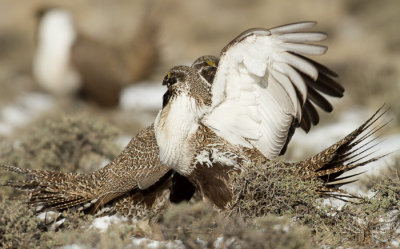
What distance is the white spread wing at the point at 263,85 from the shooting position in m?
3.48

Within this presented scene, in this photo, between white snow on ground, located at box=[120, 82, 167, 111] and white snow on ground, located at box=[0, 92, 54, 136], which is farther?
white snow on ground, located at box=[120, 82, 167, 111]

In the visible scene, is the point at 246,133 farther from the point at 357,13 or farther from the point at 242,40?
the point at 357,13

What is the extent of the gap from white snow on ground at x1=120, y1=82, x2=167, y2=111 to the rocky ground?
2cm

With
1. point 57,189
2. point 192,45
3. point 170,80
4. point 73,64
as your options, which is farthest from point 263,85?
point 192,45

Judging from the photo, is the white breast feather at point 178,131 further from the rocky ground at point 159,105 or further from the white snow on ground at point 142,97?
the white snow on ground at point 142,97

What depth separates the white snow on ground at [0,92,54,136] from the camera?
333 inches

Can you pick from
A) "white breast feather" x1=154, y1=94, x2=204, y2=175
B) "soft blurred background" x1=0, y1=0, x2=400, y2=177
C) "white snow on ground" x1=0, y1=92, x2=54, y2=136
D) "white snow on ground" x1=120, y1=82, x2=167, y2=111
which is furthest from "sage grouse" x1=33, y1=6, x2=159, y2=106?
"white breast feather" x1=154, y1=94, x2=204, y2=175

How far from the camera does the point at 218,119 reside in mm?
3680

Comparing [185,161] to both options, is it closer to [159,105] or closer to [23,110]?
[159,105]

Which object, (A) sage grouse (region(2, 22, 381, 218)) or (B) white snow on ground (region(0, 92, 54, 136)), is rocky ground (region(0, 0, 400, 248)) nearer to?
(B) white snow on ground (region(0, 92, 54, 136))

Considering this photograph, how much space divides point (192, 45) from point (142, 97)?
16.9 ft

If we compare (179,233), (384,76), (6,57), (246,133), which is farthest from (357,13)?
(179,233)

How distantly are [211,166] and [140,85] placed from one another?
7.19 metres

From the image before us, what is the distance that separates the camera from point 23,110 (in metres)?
9.52
